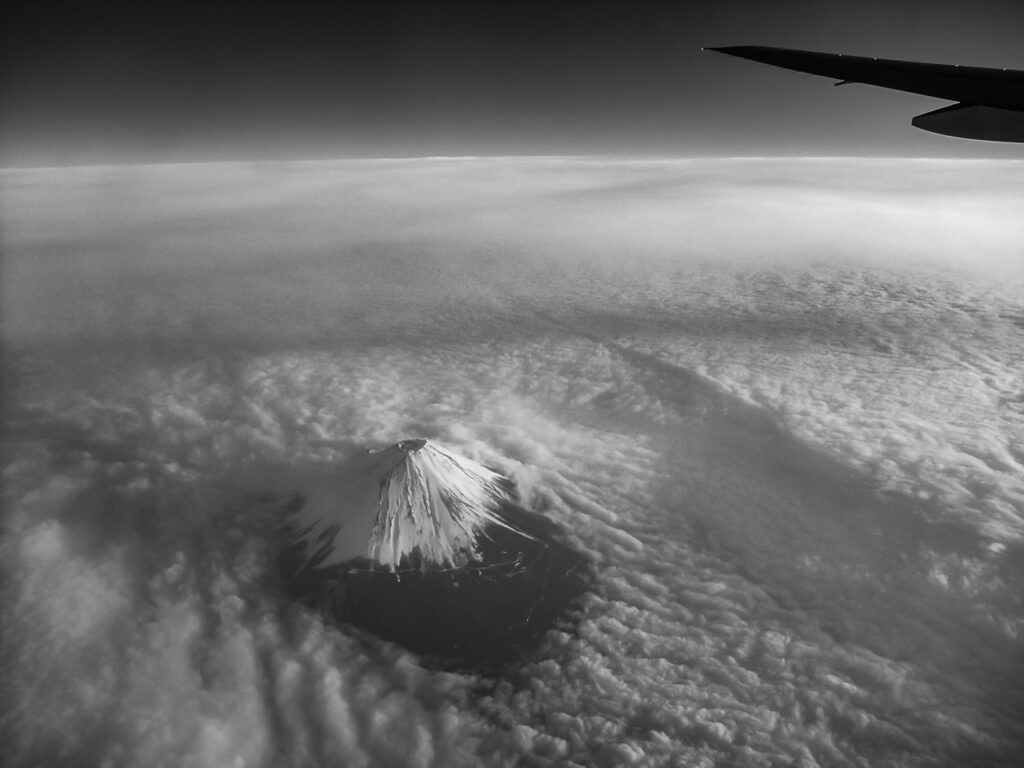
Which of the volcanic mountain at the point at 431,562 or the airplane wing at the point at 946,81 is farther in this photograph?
the volcanic mountain at the point at 431,562

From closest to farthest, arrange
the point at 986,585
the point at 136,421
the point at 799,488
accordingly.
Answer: the point at 986,585
the point at 799,488
the point at 136,421

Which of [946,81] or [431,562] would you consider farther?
[431,562]

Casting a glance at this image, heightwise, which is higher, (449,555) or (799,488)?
(449,555)

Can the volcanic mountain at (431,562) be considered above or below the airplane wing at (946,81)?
below

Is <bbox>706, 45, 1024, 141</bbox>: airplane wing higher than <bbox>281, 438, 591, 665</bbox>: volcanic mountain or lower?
higher

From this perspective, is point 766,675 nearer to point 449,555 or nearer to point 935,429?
point 449,555

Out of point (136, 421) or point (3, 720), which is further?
point (136, 421)

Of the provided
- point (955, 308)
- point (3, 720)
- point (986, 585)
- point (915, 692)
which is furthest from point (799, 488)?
point (955, 308)

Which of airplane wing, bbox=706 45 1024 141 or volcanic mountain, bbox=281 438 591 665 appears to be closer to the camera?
airplane wing, bbox=706 45 1024 141
